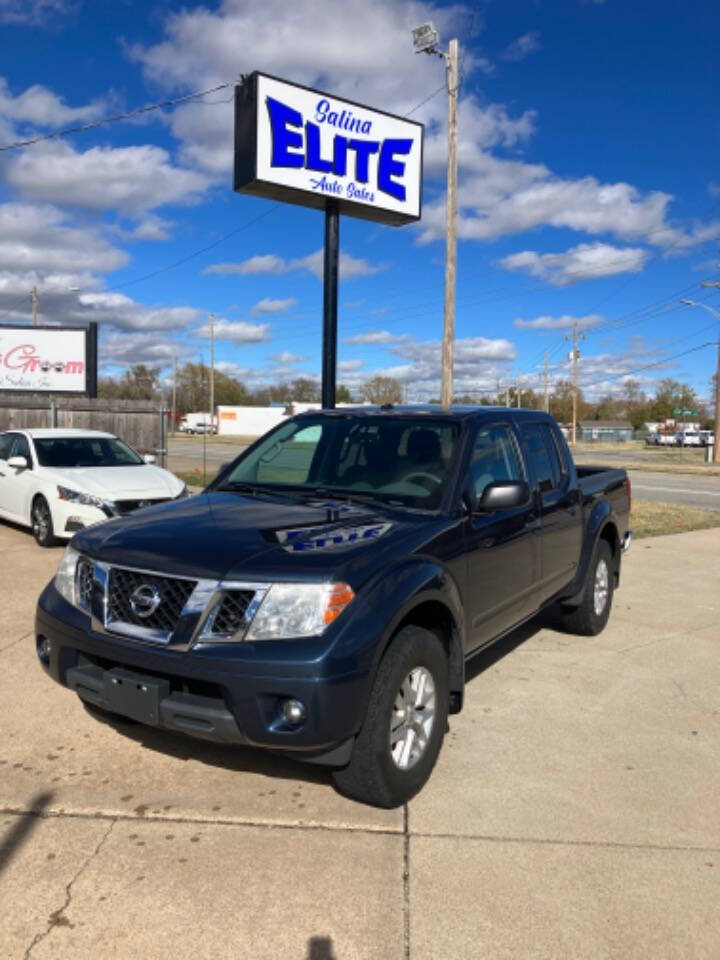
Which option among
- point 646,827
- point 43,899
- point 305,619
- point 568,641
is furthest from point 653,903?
point 568,641

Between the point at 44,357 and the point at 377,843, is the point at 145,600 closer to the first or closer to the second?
the point at 377,843

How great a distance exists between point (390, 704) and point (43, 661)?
1.74 meters

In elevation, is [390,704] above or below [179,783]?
above

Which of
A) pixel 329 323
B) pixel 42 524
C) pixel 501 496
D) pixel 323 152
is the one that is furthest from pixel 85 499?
pixel 323 152

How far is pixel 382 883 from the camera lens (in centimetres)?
283

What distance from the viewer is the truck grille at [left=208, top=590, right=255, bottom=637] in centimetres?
301

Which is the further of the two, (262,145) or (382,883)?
(262,145)

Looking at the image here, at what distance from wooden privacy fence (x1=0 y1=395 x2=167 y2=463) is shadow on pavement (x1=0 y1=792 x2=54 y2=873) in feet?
43.3

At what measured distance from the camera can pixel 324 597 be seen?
299 cm

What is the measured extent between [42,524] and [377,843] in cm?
717

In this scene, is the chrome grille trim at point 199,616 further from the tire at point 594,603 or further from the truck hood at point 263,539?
the tire at point 594,603

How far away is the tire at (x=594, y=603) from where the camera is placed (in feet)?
19.5

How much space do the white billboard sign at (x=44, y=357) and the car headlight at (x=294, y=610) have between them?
16127mm

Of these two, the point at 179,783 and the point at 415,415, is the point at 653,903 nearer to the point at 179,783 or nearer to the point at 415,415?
the point at 179,783
